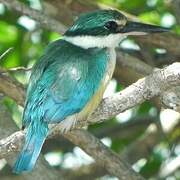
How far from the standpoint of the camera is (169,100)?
4914 millimetres

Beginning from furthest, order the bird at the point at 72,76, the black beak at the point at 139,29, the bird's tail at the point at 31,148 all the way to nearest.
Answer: the black beak at the point at 139,29
the bird at the point at 72,76
the bird's tail at the point at 31,148

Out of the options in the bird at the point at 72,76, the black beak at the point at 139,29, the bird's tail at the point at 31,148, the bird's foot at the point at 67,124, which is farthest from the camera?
the black beak at the point at 139,29

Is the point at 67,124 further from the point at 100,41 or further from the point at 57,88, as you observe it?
the point at 100,41

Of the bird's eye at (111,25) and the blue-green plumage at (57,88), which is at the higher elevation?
the bird's eye at (111,25)

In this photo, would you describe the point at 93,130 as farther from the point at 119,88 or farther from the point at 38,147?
the point at 38,147

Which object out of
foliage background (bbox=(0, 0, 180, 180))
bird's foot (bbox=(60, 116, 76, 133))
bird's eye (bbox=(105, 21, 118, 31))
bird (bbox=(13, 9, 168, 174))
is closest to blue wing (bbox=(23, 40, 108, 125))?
bird (bbox=(13, 9, 168, 174))

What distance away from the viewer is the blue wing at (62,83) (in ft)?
16.4

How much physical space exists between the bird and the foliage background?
2.35ft

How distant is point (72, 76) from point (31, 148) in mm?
554

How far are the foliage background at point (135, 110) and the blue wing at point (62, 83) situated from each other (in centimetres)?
97

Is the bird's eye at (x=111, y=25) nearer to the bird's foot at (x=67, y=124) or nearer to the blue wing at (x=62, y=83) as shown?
the blue wing at (x=62, y=83)

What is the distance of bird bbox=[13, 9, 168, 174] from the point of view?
4.93 m

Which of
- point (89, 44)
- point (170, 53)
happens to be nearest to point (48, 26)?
point (89, 44)

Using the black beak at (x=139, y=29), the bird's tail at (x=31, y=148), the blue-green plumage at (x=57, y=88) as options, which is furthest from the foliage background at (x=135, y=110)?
the bird's tail at (x=31, y=148)
